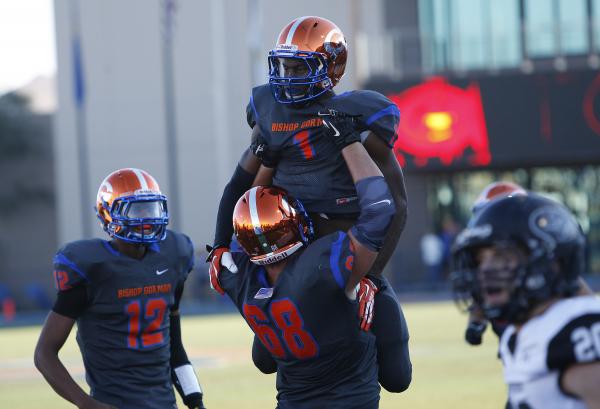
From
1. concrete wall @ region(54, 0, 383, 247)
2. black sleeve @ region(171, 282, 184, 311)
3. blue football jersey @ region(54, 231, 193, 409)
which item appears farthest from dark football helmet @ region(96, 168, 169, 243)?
concrete wall @ region(54, 0, 383, 247)

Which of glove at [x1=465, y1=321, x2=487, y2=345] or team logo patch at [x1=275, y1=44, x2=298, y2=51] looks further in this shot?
glove at [x1=465, y1=321, x2=487, y2=345]

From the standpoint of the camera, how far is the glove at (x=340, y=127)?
14.4 ft

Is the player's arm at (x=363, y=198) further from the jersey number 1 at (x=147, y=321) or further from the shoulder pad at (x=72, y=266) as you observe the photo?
the shoulder pad at (x=72, y=266)

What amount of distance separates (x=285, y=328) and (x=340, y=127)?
808 mm

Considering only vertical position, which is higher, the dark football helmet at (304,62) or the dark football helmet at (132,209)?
the dark football helmet at (304,62)

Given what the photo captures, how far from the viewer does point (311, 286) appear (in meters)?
4.20

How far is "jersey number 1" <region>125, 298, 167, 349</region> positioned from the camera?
5123mm

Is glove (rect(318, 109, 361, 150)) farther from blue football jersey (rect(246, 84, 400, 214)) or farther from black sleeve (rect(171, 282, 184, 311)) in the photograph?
black sleeve (rect(171, 282, 184, 311))

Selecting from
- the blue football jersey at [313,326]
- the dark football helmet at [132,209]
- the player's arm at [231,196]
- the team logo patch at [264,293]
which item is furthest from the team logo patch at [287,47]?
the dark football helmet at [132,209]

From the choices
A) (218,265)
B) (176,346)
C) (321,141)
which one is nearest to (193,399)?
(176,346)

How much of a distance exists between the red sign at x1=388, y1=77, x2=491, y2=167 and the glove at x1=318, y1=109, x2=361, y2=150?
785 inches

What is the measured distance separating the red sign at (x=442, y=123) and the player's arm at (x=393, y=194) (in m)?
19.6

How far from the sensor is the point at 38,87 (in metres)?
139

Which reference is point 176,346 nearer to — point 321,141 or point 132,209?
point 132,209
